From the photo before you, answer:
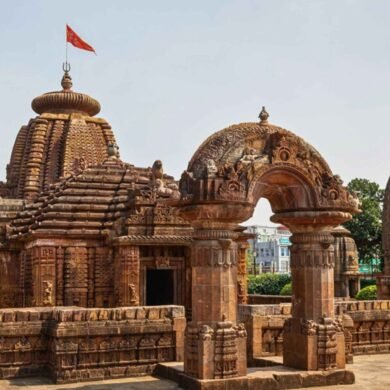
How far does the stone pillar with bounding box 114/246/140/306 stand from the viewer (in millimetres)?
21031

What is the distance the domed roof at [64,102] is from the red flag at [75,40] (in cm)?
355

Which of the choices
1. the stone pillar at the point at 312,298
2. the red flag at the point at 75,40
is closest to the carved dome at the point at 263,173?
the stone pillar at the point at 312,298

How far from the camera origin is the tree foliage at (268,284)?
48.4m

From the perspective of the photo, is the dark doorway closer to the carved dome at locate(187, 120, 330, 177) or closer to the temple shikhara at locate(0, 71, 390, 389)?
the temple shikhara at locate(0, 71, 390, 389)

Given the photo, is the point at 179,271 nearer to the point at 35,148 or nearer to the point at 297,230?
the point at 297,230

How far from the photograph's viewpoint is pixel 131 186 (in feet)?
78.4

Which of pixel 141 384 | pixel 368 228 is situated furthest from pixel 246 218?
pixel 368 228

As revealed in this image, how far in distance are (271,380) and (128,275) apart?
10.2 metres

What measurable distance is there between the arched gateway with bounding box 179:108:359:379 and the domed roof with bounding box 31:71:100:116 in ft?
87.5

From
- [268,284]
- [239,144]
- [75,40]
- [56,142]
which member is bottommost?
[268,284]

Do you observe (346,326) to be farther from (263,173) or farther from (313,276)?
(263,173)

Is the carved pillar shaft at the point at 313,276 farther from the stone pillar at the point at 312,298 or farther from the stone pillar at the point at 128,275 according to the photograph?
the stone pillar at the point at 128,275

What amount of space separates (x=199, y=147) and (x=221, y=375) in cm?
409

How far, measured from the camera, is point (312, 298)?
41.1 ft
